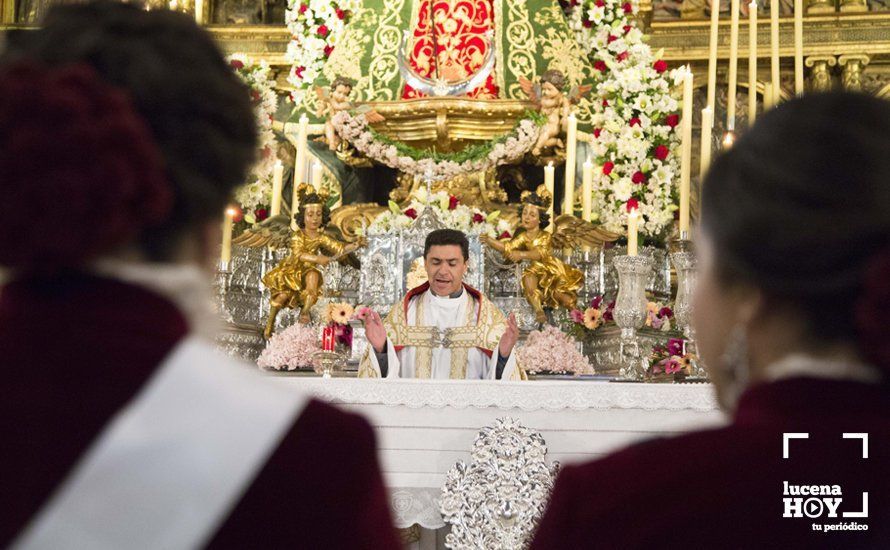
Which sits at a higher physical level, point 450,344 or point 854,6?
point 854,6

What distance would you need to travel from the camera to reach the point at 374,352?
14.6ft

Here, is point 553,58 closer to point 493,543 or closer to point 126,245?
point 493,543

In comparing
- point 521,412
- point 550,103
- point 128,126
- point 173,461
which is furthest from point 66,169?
point 550,103

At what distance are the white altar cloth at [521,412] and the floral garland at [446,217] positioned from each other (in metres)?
1.87

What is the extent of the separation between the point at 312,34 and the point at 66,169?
5397 millimetres

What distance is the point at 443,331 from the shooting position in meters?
4.71

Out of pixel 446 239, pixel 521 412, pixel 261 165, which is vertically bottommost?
pixel 521 412

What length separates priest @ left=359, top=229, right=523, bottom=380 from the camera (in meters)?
4.47

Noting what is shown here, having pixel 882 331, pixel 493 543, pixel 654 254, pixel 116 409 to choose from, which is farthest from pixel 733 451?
pixel 654 254

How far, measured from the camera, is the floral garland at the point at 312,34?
630cm

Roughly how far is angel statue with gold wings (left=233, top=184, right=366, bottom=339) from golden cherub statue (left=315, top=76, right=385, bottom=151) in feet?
1.61

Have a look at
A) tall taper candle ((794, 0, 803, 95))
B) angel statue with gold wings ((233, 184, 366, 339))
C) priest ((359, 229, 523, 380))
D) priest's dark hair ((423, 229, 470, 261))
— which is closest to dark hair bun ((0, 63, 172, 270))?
priest ((359, 229, 523, 380))

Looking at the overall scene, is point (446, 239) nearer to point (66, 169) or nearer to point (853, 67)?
point (853, 67)

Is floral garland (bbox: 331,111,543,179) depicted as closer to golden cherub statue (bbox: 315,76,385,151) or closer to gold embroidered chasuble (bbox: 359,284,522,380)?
golden cherub statue (bbox: 315,76,385,151)
